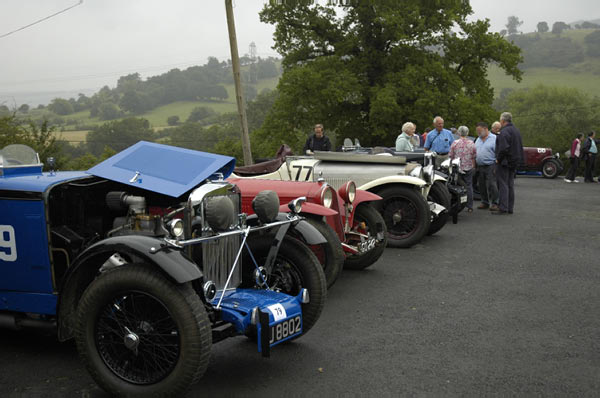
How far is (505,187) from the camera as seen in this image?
1176 centimetres

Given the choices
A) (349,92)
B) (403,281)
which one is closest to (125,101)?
(349,92)

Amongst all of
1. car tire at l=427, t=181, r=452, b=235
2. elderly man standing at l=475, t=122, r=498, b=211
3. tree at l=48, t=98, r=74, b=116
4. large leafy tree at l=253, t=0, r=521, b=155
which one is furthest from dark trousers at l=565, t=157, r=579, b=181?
tree at l=48, t=98, r=74, b=116

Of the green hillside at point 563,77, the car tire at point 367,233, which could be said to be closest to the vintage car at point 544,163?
the car tire at point 367,233

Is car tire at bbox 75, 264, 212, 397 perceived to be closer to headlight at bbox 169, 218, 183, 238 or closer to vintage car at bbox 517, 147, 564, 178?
headlight at bbox 169, 218, 183, 238

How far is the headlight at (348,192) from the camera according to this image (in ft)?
21.8

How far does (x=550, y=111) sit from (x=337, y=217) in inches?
2613

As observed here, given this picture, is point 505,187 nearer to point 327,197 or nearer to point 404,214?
point 404,214

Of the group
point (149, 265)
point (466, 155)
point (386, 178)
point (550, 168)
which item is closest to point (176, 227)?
point (149, 265)

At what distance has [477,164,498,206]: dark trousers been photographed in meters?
12.1

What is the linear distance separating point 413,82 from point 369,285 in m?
23.3

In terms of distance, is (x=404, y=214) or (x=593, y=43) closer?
(x=404, y=214)

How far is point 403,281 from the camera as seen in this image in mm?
6469

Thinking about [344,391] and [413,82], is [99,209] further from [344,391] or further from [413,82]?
[413,82]

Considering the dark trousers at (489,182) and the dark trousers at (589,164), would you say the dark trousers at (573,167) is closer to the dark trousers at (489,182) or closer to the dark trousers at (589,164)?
the dark trousers at (589,164)
